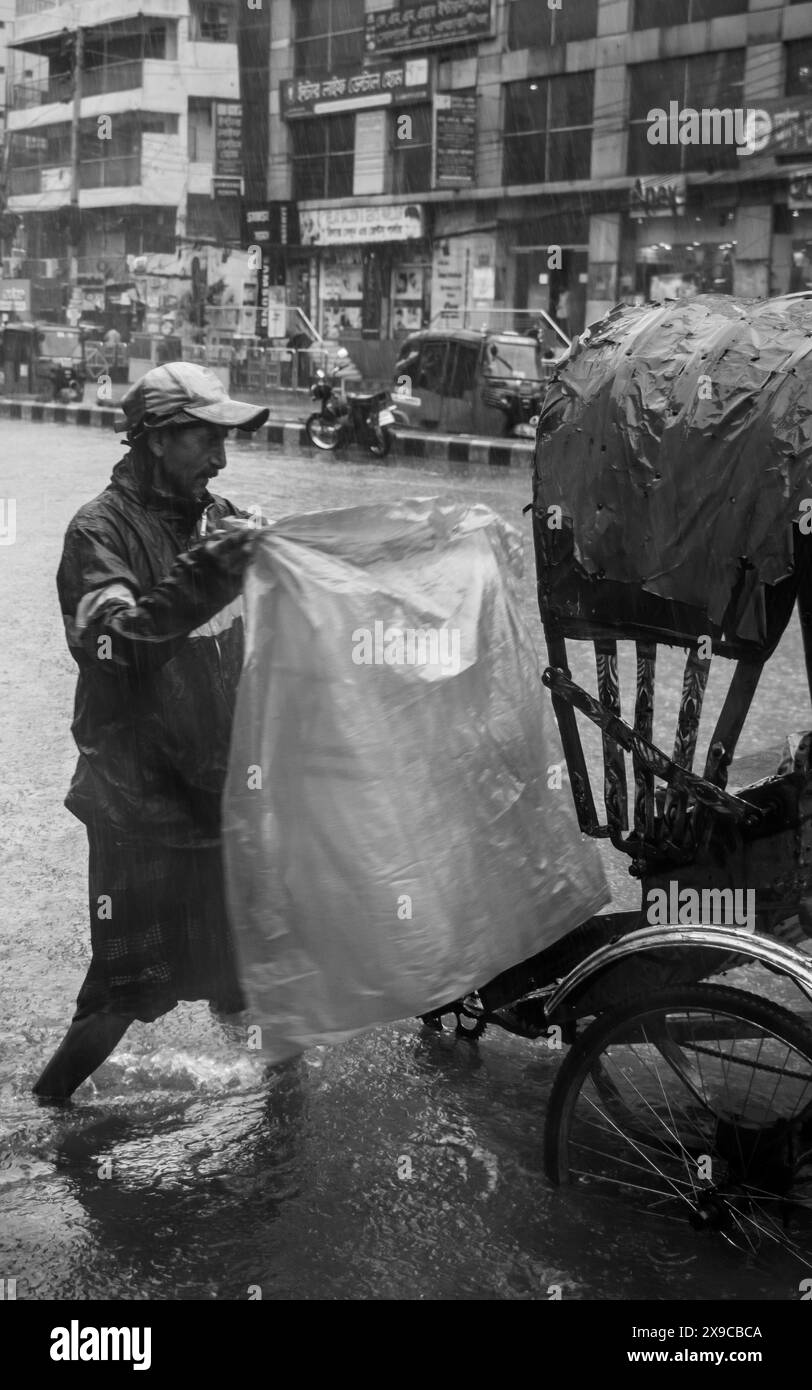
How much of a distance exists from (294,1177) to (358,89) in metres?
34.7

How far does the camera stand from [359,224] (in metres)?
34.2

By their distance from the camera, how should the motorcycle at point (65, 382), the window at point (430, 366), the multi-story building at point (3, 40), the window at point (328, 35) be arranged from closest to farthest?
the window at point (430, 366) < the motorcycle at point (65, 382) < the window at point (328, 35) < the multi-story building at point (3, 40)

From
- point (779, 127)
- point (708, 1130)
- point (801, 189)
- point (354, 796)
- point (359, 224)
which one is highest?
point (779, 127)

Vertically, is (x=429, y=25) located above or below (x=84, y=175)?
above

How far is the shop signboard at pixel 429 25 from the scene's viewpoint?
30625 mm

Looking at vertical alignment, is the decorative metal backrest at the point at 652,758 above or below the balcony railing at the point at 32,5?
below

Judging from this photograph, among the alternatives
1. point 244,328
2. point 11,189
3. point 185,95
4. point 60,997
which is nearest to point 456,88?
point 244,328

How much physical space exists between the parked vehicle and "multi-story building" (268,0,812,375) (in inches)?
107

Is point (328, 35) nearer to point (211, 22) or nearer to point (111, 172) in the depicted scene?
point (211, 22)

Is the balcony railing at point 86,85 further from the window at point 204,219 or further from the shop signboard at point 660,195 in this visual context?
the shop signboard at point 660,195

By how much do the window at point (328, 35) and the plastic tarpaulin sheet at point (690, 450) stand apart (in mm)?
34925

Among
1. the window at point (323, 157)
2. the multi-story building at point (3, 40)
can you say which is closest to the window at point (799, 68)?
the window at point (323, 157)

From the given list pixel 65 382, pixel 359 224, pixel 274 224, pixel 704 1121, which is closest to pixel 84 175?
pixel 274 224

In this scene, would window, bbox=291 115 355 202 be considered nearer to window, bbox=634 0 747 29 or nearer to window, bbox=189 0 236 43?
window, bbox=634 0 747 29
